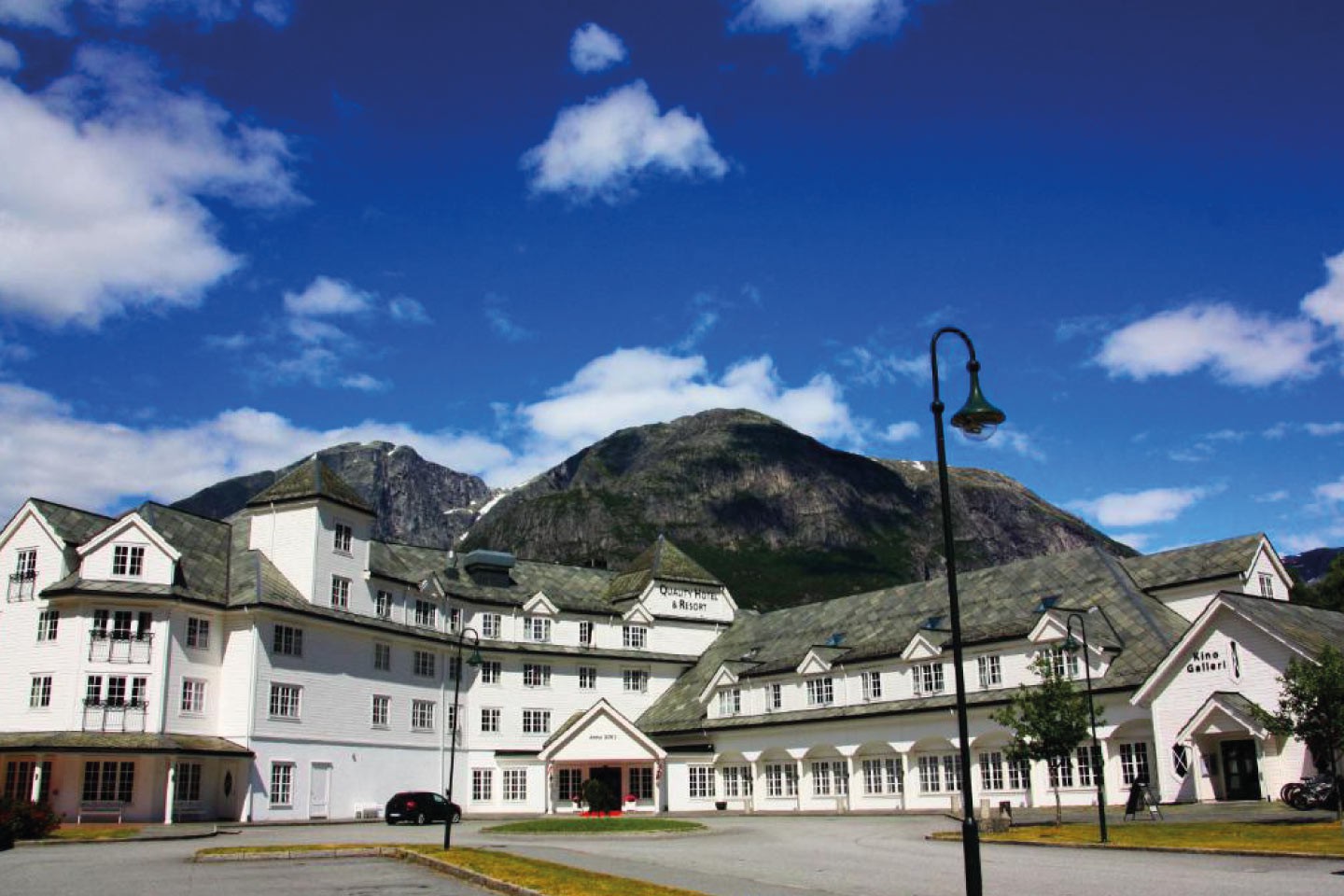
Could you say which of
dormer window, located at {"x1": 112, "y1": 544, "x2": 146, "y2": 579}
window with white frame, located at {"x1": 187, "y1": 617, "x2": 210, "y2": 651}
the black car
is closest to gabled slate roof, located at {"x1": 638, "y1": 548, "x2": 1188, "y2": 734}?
the black car

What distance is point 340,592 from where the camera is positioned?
57.8 metres

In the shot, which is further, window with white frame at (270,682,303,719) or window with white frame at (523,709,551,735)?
window with white frame at (523,709,551,735)

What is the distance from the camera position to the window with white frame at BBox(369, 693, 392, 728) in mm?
57600

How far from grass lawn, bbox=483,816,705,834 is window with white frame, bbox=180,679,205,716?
51.5 feet

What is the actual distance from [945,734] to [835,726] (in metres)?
6.79

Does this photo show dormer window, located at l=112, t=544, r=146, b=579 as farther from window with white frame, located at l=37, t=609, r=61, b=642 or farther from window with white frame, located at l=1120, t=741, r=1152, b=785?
window with white frame, located at l=1120, t=741, r=1152, b=785

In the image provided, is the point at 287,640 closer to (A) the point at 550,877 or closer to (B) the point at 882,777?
(B) the point at 882,777

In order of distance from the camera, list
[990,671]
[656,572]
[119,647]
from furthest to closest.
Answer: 1. [656,572]
2. [990,671]
3. [119,647]

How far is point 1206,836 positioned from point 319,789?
39.3m

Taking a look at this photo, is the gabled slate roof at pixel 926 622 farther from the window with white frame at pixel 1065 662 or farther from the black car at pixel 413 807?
the black car at pixel 413 807

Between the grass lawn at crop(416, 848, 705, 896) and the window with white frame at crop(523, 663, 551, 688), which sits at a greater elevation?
the window with white frame at crop(523, 663, 551, 688)

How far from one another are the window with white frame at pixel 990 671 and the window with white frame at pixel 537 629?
2688 cm

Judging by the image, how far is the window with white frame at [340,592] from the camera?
57312 mm

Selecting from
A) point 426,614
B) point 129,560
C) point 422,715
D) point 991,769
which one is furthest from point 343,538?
point 991,769
